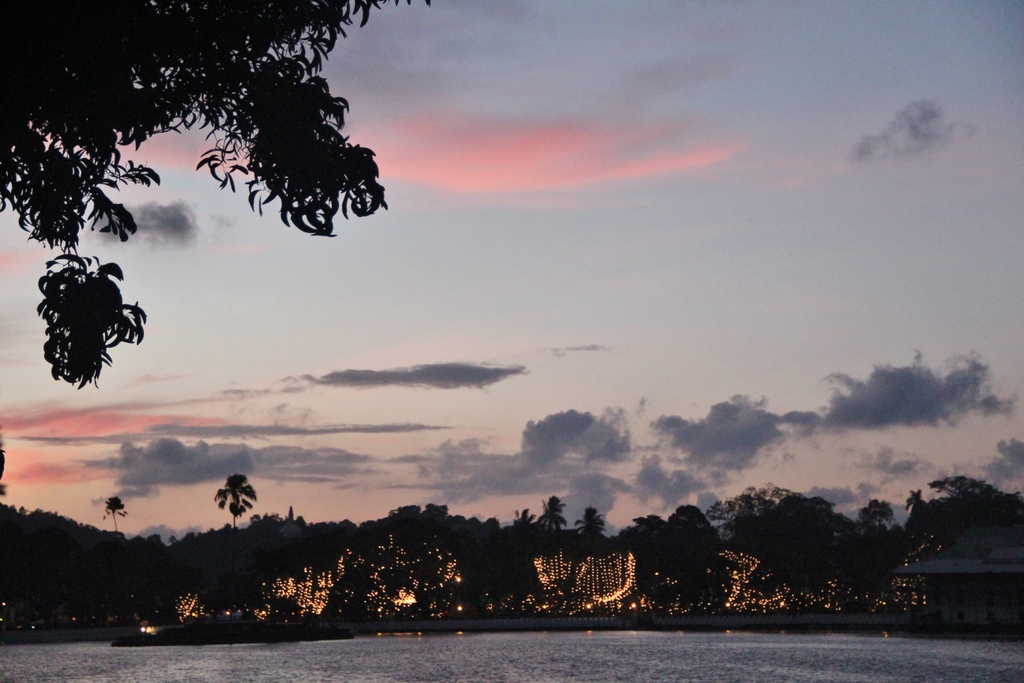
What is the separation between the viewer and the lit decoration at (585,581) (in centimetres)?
11194

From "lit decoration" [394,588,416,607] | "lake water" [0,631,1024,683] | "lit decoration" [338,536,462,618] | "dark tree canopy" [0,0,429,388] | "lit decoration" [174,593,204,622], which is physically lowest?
"lake water" [0,631,1024,683]

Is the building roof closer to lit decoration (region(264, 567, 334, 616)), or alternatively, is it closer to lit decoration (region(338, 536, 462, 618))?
lit decoration (region(338, 536, 462, 618))

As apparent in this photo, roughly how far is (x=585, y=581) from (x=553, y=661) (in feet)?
138

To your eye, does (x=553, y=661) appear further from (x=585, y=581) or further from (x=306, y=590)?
(x=306, y=590)

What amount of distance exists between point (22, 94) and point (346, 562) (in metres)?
103

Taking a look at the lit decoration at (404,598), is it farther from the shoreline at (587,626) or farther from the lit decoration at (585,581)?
the lit decoration at (585,581)

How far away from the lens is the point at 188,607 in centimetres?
12850

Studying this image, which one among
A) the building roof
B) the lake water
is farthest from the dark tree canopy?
the building roof

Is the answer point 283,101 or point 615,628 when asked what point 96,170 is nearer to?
point 283,101

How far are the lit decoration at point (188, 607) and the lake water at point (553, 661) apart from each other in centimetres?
2447

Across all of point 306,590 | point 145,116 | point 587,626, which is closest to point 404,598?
point 306,590

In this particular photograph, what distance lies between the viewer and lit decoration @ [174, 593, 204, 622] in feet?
415

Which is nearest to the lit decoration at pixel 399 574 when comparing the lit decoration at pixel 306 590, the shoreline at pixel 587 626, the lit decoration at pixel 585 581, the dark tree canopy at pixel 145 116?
the lit decoration at pixel 306 590

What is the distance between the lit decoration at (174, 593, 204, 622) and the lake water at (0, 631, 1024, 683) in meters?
24.5
